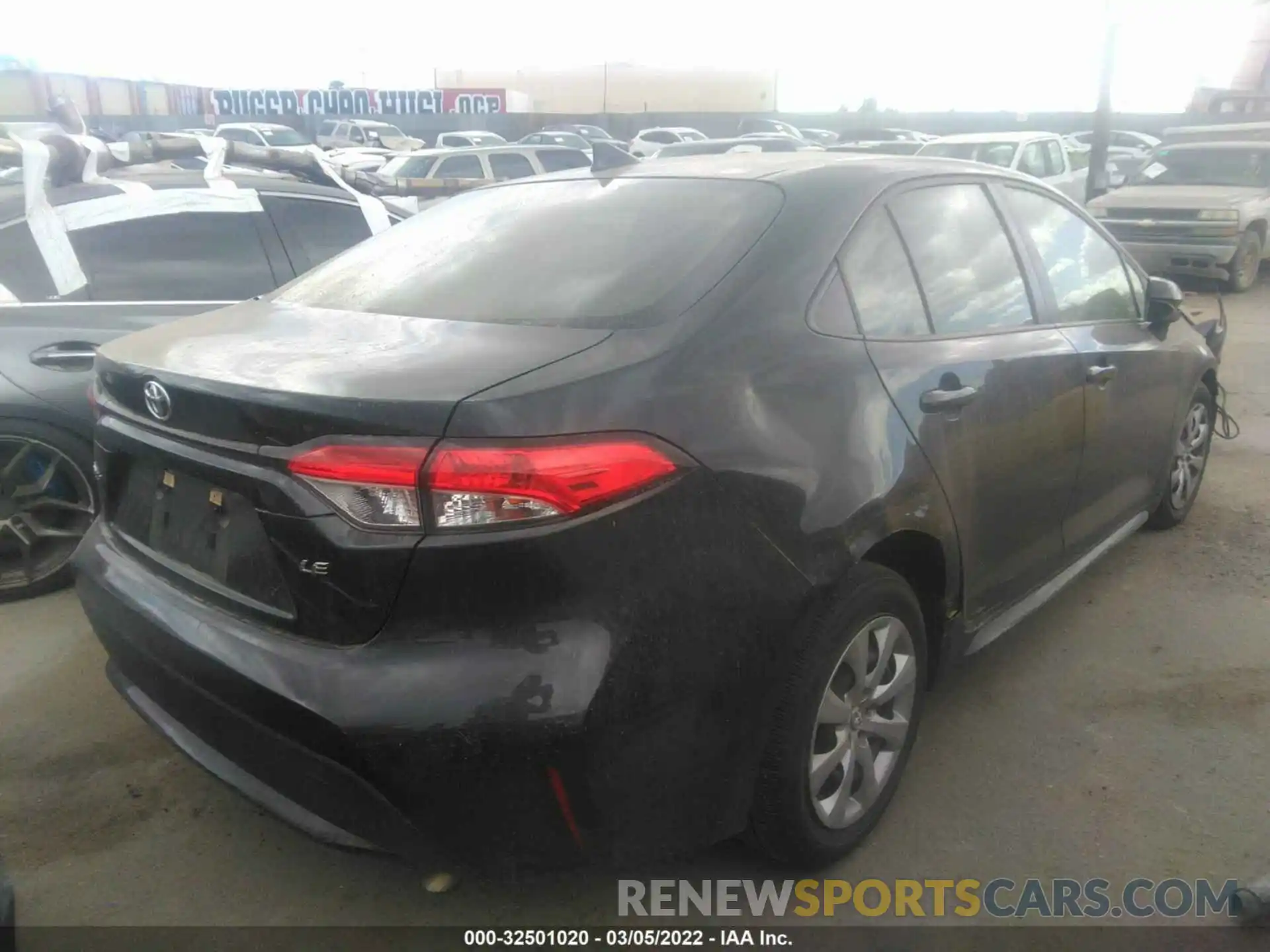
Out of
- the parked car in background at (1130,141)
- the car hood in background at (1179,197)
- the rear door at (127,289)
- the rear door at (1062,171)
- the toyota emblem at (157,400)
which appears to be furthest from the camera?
the parked car in background at (1130,141)

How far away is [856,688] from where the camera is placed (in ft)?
8.25

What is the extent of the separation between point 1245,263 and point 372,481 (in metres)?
12.8

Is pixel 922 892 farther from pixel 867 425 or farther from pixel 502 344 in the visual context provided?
pixel 502 344

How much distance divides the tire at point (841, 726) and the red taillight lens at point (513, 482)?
2.18 feet

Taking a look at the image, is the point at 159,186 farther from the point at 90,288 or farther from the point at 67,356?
the point at 67,356

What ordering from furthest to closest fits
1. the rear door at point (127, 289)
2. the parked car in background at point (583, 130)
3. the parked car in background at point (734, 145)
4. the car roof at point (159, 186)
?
1. the parked car in background at point (583, 130)
2. the parked car in background at point (734, 145)
3. the car roof at point (159, 186)
4. the rear door at point (127, 289)

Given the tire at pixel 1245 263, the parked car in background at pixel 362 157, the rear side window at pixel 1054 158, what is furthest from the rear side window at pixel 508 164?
the tire at pixel 1245 263

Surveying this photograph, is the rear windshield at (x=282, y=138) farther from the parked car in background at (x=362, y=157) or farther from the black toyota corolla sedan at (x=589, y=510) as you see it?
the black toyota corolla sedan at (x=589, y=510)

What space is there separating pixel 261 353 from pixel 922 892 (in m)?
1.98

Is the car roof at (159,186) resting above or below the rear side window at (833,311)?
above

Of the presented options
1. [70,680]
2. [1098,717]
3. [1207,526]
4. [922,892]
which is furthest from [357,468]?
[1207,526]

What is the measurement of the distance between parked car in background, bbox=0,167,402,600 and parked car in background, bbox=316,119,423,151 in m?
22.2

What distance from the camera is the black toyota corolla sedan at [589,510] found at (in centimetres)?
190

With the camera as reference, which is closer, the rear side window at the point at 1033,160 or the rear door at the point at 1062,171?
the rear side window at the point at 1033,160
